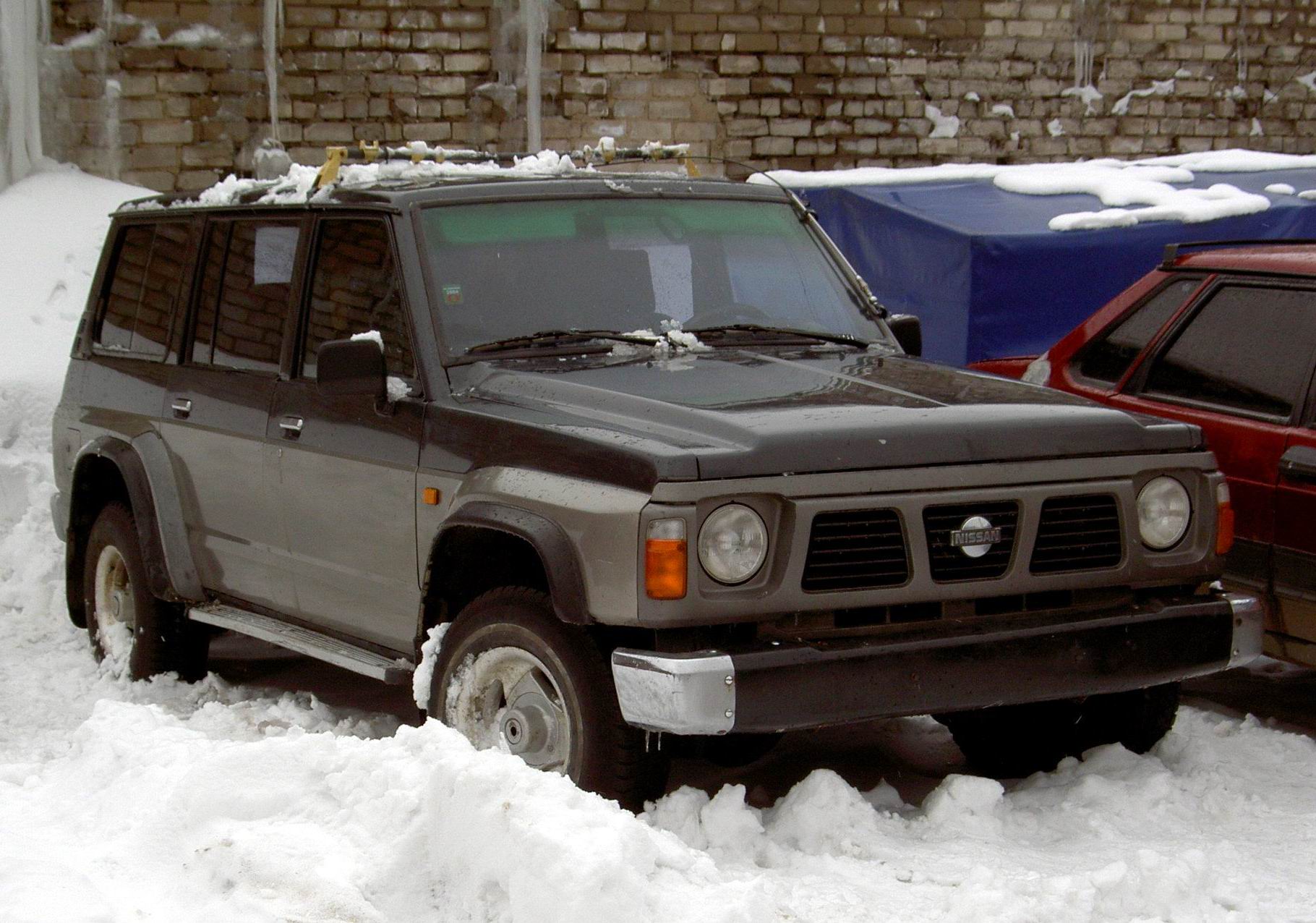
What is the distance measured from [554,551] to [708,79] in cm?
1385

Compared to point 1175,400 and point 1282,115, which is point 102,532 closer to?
point 1175,400

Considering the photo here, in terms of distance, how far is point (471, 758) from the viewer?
4117 millimetres

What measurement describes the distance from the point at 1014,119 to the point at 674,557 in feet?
53.1

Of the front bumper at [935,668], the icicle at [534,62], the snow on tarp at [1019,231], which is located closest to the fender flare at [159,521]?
the front bumper at [935,668]

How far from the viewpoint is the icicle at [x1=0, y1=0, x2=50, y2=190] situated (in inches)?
562

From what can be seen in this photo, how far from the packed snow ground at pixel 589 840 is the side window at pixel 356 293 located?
3.92ft

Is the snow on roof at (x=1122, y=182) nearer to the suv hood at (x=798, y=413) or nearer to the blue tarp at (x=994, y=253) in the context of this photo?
the blue tarp at (x=994, y=253)

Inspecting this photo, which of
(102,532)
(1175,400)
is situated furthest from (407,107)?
(1175,400)

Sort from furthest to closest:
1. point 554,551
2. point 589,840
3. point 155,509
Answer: point 155,509
point 554,551
point 589,840

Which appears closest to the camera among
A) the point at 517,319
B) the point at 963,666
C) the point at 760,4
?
the point at 963,666

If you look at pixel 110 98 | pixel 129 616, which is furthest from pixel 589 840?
pixel 110 98

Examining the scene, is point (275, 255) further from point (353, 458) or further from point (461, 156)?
point (353, 458)

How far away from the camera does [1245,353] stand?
19.8ft

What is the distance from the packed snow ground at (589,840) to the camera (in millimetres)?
3844
